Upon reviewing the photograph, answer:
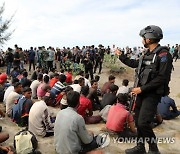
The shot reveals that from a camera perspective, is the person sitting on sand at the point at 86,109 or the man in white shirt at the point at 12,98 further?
the man in white shirt at the point at 12,98

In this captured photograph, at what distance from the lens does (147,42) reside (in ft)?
14.5

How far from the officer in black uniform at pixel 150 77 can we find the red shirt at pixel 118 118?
4.74ft

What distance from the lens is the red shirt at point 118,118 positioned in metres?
6.01

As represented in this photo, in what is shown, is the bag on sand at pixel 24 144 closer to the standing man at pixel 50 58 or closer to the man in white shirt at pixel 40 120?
the man in white shirt at pixel 40 120

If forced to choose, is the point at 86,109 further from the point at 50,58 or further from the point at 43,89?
the point at 50,58

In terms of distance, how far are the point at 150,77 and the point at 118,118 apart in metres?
1.98

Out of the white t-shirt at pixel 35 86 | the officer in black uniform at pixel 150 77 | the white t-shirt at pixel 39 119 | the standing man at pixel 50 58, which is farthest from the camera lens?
the standing man at pixel 50 58

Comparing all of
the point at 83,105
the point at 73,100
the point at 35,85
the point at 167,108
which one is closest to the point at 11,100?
the point at 83,105

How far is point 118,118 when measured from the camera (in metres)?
6.09

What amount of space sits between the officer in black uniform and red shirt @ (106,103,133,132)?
145 centimetres

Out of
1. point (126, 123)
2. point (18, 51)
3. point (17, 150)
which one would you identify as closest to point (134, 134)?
point (126, 123)

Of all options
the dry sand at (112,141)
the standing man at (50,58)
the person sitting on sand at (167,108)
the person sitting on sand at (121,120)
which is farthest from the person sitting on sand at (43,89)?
the standing man at (50,58)

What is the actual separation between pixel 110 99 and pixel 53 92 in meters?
2.20

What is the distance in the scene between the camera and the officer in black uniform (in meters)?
4.25
